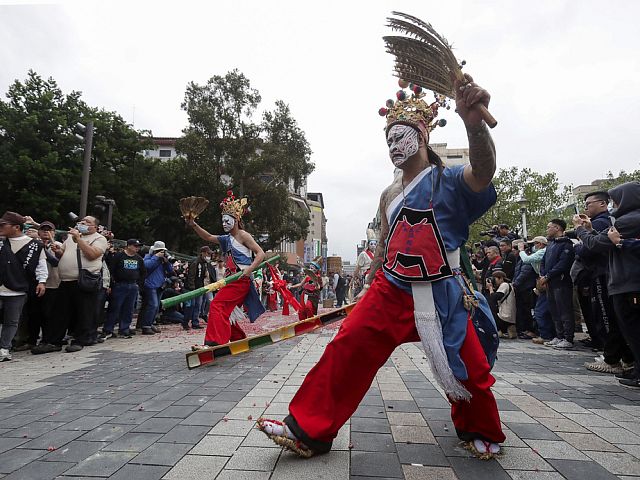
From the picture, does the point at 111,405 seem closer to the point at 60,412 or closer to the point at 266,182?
the point at 60,412

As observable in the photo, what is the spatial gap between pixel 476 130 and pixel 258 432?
2.27 m

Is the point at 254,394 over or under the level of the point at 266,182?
under

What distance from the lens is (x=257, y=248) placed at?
5945 mm

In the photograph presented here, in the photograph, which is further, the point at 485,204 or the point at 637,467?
the point at 485,204

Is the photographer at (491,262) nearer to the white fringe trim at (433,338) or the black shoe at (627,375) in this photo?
the black shoe at (627,375)

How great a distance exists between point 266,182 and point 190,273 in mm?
14837

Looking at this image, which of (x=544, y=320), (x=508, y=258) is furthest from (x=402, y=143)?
(x=508, y=258)

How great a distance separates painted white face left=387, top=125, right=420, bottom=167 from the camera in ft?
8.95

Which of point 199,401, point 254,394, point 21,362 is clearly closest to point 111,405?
point 199,401

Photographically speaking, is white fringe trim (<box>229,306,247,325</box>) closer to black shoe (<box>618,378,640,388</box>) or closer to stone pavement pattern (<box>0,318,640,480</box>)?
stone pavement pattern (<box>0,318,640,480</box>)

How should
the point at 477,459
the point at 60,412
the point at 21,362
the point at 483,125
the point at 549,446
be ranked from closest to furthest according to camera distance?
the point at 483,125
the point at 477,459
the point at 549,446
the point at 60,412
the point at 21,362

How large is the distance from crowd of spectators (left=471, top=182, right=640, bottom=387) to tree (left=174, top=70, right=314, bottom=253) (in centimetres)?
1522

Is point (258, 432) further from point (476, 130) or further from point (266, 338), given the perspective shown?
point (476, 130)

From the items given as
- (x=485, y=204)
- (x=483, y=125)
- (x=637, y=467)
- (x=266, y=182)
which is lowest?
(x=637, y=467)
